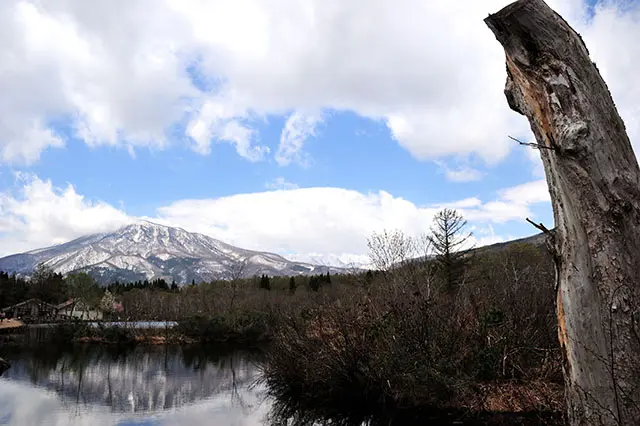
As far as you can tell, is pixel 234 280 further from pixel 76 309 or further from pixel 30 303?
pixel 76 309

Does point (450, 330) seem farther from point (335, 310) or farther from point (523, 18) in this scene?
point (523, 18)

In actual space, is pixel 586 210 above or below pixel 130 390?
above

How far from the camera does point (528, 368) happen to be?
12.5 m

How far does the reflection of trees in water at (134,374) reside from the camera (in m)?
17.2

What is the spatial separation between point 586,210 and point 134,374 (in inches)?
910

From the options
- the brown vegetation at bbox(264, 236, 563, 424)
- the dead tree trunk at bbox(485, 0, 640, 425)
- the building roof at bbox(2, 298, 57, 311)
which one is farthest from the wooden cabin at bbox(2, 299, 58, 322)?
the dead tree trunk at bbox(485, 0, 640, 425)

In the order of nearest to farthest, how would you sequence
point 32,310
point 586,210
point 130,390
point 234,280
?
point 586,210, point 130,390, point 234,280, point 32,310

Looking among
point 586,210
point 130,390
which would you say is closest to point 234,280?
point 130,390

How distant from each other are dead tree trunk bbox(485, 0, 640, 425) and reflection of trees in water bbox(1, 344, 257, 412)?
14.7m

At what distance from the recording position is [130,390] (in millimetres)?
18453

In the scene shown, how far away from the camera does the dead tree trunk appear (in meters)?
3.12

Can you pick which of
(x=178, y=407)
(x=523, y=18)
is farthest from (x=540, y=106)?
(x=178, y=407)

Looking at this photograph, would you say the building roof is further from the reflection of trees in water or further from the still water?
the still water

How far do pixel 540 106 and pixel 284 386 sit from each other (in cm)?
1609
